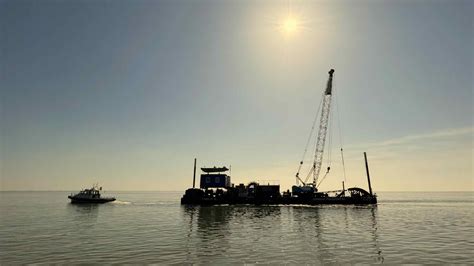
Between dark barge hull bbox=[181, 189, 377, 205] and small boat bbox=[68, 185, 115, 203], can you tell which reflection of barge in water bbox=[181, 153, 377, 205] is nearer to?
dark barge hull bbox=[181, 189, 377, 205]

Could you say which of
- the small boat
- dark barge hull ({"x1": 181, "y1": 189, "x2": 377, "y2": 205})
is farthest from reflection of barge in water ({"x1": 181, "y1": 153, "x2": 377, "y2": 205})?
the small boat

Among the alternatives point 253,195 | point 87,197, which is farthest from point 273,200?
point 87,197

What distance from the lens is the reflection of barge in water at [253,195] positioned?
11138 centimetres

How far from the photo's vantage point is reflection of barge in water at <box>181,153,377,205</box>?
4385 inches

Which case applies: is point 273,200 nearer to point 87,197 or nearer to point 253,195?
point 253,195

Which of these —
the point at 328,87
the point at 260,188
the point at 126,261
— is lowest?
the point at 126,261

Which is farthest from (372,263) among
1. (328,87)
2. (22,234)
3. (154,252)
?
(328,87)

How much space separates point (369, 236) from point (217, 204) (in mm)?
77142

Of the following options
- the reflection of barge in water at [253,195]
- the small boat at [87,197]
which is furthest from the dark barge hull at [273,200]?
the small boat at [87,197]

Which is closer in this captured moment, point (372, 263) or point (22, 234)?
point (372, 263)

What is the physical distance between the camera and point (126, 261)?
2458 centimetres

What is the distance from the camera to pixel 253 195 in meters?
116

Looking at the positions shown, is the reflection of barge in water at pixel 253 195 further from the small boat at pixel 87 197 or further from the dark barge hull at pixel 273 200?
the small boat at pixel 87 197

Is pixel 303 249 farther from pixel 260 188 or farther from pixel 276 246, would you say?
pixel 260 188
